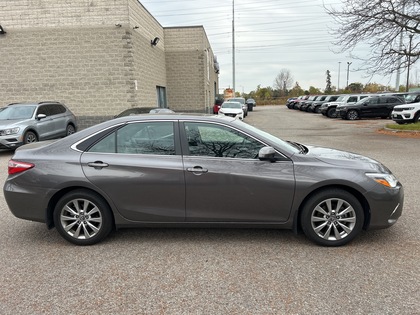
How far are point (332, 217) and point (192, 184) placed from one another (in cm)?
163

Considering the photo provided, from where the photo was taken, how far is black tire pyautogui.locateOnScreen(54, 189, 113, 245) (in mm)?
3633

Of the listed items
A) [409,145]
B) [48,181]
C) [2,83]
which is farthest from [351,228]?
[2,83]

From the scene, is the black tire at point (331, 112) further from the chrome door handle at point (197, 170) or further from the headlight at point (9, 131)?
the chrome door handle at point (197, 170)

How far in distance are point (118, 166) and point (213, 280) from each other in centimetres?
164

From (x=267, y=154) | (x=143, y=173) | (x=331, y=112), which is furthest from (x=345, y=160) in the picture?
(x=331, y=112)

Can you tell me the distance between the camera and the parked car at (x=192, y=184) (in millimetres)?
3482

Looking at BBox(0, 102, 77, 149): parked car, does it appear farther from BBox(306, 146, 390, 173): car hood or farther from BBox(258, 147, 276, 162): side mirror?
BBox(306, 146, 390, 173): car hood

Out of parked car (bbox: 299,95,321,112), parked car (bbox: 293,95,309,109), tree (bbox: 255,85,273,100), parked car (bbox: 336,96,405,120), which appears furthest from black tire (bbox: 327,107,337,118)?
tree (bbox: 255,85,273,100)

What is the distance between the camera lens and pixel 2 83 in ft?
48.9

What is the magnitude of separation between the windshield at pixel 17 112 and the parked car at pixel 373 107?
20212 millimetres

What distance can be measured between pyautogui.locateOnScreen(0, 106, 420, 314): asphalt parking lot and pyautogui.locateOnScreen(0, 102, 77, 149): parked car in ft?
21.2

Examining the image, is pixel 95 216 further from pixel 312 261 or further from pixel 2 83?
pixel 2 83

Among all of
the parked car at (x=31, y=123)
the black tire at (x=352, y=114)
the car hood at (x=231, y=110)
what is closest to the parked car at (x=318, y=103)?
the black tire at (x=352, y=114)

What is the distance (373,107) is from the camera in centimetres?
2238
